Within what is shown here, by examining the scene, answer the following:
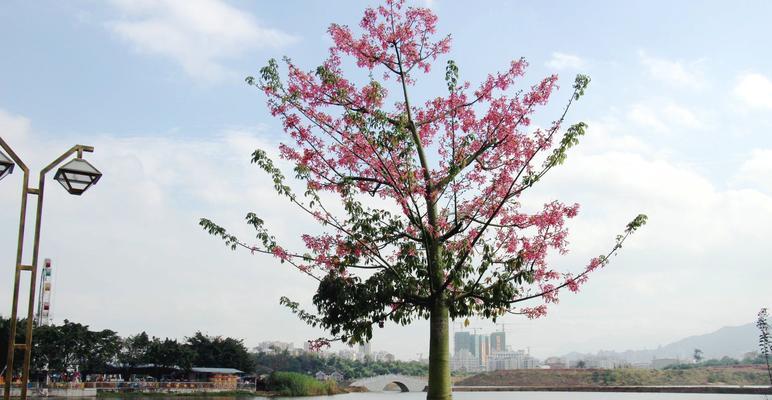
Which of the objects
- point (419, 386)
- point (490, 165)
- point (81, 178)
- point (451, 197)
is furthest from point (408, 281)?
point (419, 386)

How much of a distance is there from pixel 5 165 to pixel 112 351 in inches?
2254

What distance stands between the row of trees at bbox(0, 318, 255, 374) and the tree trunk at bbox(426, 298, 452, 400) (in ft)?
150

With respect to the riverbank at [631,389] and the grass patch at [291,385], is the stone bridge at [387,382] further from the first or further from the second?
the grass patch at [291,385]

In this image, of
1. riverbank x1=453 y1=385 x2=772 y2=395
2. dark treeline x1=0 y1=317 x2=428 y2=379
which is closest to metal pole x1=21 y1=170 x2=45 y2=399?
dark treeline x1=0 y1=317 x2=428 y2=379

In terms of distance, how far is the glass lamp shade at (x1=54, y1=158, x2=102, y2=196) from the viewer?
598cm

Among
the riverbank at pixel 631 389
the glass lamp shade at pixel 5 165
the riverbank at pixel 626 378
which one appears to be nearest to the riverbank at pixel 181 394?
the glass lamp shade at pixel 5 165

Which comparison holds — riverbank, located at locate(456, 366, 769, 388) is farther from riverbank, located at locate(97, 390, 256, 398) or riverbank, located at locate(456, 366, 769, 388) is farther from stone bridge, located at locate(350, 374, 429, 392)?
riverbank, located at locate(97, 390, 256, 398)

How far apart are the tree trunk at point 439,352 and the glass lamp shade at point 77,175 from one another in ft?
15.5

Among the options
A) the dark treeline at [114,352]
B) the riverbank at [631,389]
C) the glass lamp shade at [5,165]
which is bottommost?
the riverbank at [631,389]

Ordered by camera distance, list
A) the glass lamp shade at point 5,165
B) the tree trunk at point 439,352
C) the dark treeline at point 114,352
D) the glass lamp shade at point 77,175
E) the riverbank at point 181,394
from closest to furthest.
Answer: the glass lamp shade at point 5,165 → the glass lamp shade at point 77,175 → the tree trunk at point 439,352 → the riverbank at point 181,394 → the dark treeline at point 114,352

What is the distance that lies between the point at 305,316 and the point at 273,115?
2911 millimetres

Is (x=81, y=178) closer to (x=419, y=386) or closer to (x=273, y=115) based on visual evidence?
(x=273, y=115)

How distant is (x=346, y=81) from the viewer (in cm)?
939

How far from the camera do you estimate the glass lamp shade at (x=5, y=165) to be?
5.60 meters
